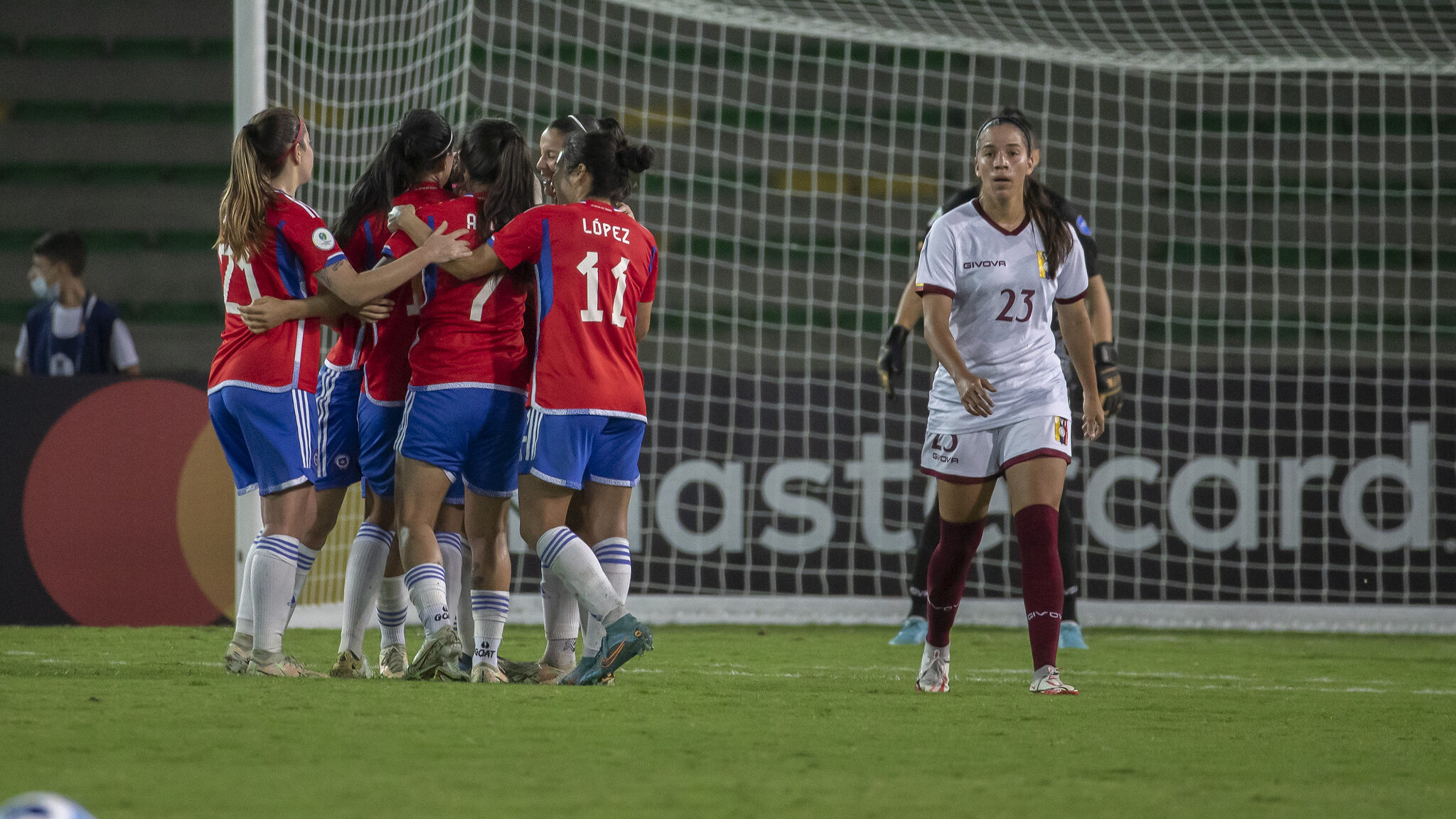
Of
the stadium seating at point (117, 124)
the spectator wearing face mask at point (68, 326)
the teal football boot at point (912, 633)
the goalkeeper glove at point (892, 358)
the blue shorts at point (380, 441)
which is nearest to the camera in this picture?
the blue shorts at point (380, 441)

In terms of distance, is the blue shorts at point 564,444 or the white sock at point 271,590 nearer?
the blue shorts at point 564,444

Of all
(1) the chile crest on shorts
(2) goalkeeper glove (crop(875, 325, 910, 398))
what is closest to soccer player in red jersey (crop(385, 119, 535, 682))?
(1) the chile crest on shorts

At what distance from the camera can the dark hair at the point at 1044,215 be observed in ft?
14.2

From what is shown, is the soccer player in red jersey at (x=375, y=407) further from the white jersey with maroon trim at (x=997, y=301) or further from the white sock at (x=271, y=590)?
the white jersey with maroon trim at (x=997, y=301)

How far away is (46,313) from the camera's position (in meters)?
7.84

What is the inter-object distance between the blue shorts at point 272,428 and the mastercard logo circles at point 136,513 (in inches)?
101

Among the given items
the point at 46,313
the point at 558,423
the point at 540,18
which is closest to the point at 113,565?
the point at 46,313

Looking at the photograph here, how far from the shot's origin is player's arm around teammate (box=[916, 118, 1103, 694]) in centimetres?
421

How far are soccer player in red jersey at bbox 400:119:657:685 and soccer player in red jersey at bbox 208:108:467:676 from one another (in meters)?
0.25

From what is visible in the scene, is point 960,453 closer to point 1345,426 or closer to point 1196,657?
point 1196,657

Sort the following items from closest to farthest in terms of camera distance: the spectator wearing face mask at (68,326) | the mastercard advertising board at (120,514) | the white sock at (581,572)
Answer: the white sock at (581,572) → the mastercard advertising board at (120,514) → the spectator wearing face mask at (68,326)

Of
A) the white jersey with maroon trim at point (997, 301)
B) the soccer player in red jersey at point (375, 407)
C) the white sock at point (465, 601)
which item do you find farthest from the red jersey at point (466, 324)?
the white jersey with maroon trim at point (997, 301)

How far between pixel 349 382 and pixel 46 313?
4072mm

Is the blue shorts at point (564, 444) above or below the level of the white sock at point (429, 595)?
above
